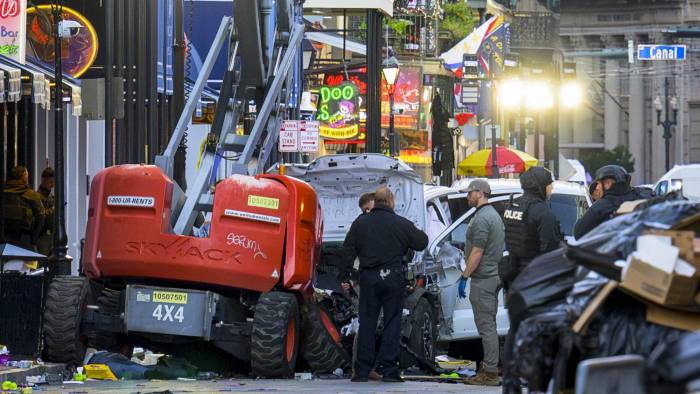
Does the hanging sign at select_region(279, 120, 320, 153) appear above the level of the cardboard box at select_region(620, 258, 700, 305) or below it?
above

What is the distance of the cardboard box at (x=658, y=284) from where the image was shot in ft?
28.8

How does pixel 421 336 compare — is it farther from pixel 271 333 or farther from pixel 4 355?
pixel 4 355

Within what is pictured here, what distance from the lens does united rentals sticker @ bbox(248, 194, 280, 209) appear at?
52.2 feet

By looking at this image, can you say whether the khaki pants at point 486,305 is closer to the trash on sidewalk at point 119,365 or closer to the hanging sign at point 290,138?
the trash on sidewalk at point 119,365

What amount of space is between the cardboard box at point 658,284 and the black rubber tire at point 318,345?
8086mm

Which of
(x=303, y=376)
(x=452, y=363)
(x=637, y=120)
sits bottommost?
(x=452, y=363)

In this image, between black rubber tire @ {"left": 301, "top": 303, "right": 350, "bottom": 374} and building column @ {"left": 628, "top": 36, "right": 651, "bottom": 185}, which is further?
building column @ {"left": 628, "top": 36, "right": 651, "bottom": 185}

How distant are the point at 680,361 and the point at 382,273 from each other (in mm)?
8416

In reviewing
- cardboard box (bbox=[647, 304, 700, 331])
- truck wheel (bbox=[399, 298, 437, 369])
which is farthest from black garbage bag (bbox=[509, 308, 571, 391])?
truck wheel (bbox=[399, 298, 437, 369])

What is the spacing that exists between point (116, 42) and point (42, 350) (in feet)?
36.1

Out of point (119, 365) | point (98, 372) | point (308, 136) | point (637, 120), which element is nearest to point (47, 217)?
point (119, 365)

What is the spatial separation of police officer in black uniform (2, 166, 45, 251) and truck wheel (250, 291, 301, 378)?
840 cm

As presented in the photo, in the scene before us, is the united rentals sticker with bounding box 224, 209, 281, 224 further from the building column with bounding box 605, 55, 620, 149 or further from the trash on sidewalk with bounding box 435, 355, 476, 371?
the building column with bounding box 605, 55, 620, 149

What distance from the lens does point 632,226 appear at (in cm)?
972
